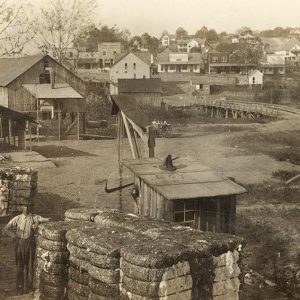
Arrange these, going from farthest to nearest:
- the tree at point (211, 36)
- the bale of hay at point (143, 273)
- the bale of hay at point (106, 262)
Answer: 1. the tree at point (211, 36)
2. the bale of hay at point (106, 262)
3. the bale of hay at point (143, 273)

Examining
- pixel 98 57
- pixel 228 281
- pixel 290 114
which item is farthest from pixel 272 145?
pixel 98 57

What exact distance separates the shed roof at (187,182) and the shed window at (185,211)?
0.49 m

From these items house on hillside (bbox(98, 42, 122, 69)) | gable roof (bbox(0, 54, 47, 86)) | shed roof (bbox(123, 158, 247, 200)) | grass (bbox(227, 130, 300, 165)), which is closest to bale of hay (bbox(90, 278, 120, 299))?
shed roof (bbox(123, 158, 247, 200))

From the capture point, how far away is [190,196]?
418 inches

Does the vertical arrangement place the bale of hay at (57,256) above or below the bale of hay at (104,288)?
above

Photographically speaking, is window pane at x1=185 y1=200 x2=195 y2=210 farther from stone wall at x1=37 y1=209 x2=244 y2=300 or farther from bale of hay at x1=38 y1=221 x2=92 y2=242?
bale of hay at x1=38 y1=221 x2=92 y2=242

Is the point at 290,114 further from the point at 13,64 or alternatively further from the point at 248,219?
the point at 248,219

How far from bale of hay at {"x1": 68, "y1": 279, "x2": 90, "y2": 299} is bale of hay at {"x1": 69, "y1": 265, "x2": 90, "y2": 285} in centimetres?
4

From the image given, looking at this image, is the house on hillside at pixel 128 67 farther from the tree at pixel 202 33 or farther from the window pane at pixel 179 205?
the tree at pixel 202 33

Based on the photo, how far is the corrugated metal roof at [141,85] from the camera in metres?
54.3

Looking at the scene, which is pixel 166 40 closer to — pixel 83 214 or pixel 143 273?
pixel 83 214

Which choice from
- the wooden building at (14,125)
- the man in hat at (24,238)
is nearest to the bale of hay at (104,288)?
the man in hat at (24,238)

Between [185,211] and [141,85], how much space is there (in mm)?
44127

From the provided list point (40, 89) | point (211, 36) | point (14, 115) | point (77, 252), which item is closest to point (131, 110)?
point (77, 252)
